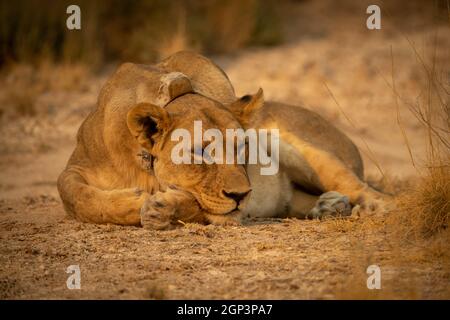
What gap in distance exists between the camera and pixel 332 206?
6.35 meters

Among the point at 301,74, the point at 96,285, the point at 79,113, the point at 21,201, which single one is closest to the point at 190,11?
the point at 301,74

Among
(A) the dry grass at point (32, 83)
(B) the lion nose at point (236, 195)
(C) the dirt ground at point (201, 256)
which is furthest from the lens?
(A) the dry grass at point (32, 83)

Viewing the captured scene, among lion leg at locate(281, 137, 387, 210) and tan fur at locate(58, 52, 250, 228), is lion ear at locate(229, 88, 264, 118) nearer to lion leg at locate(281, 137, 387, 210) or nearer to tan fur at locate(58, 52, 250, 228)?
tan fur at locate(58, 52, 250, 228)

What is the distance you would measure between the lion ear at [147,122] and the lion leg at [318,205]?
1.52 meters

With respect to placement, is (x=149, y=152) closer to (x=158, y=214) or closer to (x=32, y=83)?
(x=158, y=214)

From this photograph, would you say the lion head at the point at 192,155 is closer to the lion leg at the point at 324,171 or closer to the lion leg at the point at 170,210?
the lion leg at the point at 170,210

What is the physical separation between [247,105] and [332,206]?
123cm

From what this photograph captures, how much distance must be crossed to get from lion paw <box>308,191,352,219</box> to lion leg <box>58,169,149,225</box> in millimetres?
1538

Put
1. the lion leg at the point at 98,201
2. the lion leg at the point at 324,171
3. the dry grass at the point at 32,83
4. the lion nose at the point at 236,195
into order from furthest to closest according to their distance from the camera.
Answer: the dry grass at the point at 32,83 < the lion leg at the point at 324,171 < the lion leg at the point at 98,201 < the lion nose at the point at 236,195

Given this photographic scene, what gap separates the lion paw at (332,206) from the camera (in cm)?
632

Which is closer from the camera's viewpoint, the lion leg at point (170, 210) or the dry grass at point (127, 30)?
Answer: the lion leg at point (170, 210)

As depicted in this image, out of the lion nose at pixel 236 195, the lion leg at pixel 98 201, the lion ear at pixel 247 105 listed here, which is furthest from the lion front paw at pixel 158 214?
the lion ear at pixel 247 105

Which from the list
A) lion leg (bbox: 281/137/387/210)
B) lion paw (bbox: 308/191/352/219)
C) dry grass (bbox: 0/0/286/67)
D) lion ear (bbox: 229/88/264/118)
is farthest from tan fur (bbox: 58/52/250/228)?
dry grass (bbox: 0/0/286/67)
